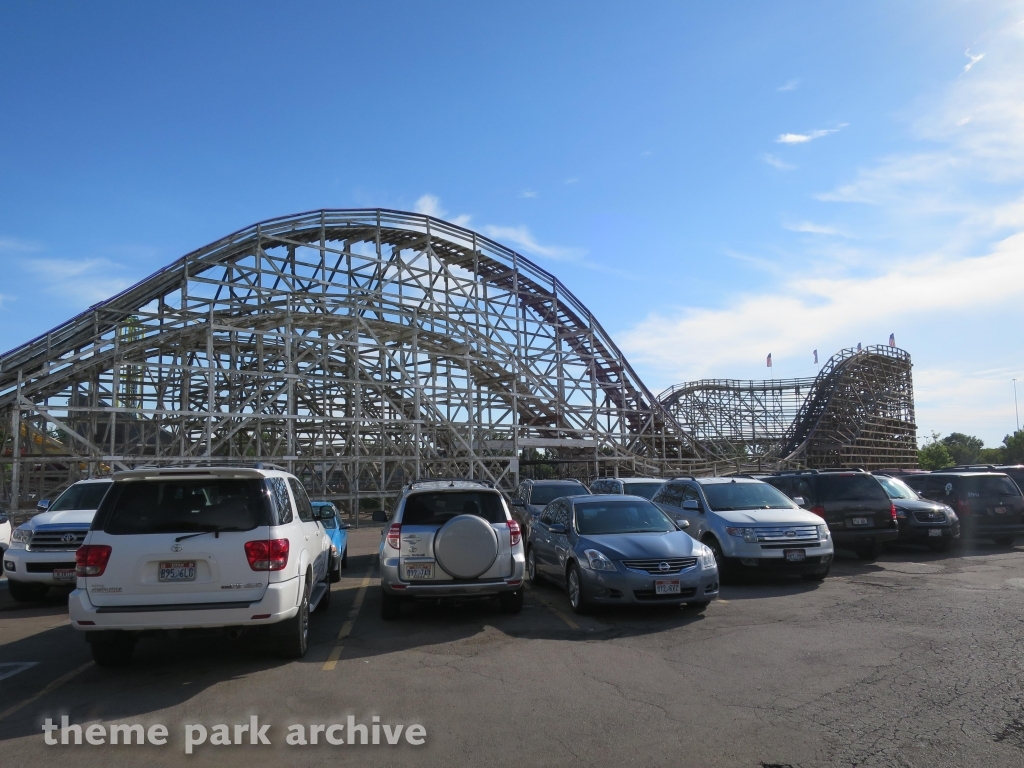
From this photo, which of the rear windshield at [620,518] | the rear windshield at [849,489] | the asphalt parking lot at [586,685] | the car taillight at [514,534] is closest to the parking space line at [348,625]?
the asphalt parking lot at [586,685]

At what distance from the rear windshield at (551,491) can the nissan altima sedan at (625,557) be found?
5.23 meters

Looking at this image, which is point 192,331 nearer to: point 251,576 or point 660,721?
point 251,576

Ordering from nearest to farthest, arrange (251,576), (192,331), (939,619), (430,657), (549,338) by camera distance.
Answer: (251,576), (430,657), (939,619), (192,331), (549,338)

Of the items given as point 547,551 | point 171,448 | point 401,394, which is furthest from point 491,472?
point 547,551

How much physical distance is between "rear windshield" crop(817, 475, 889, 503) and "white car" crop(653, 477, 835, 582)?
6.50 feet

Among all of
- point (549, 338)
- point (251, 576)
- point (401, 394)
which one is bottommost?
point (251, 576)

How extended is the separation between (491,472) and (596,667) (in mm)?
22696

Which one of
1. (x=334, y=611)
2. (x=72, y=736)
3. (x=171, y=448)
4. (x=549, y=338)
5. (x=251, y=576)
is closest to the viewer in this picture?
(x=72, y=736)

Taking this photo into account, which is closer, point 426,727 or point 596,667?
point 426,727

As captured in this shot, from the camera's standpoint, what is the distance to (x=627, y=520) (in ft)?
34.8

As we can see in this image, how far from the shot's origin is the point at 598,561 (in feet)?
30.7

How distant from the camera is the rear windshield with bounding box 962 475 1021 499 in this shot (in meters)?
16.1

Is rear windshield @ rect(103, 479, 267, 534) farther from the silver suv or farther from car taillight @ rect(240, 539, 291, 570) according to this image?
the silver suv

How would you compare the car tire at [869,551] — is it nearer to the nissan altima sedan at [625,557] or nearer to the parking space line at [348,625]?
the nissan altima sedan at [625,557]
